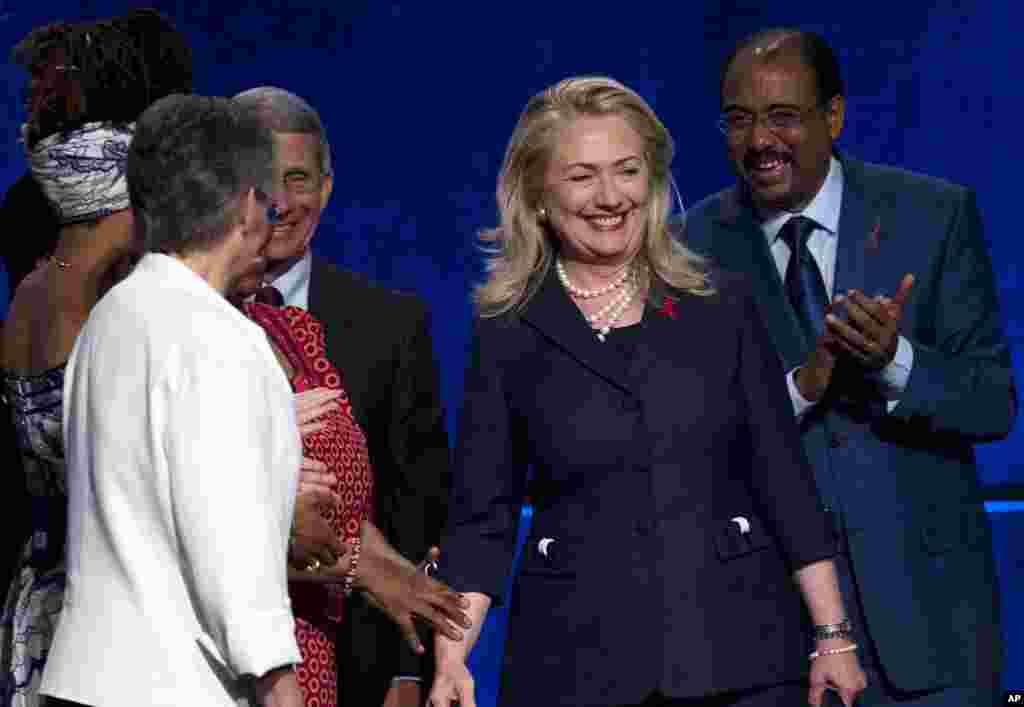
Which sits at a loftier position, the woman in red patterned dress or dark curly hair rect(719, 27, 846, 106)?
dark curly hair rect(719, 27, 846, 106)

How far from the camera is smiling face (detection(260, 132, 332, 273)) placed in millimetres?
3631

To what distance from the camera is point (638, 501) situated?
3299 mm

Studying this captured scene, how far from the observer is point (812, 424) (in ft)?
12.8

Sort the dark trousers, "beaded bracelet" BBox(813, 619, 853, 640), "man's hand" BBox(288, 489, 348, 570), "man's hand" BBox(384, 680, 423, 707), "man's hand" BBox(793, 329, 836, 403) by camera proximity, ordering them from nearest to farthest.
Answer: "man's hand" BBox(288, 489, 348, 570), the dark trousers, "beaded bracelet" BBox(813, 619, 853, 640), "man's hand" BBox(384, 680, 423, 707), "man's hand" BBox(793, 329, 836, 403)

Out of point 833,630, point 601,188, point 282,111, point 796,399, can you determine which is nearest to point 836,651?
point 833,630

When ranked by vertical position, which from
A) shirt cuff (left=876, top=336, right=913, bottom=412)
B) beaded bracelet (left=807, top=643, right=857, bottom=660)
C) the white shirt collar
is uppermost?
the white shirt collar

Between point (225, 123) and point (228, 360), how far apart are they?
34 centimetres

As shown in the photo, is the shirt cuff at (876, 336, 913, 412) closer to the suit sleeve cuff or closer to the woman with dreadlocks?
the woman with dreadlocks

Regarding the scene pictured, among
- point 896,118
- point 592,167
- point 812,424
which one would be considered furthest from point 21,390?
point 896,118

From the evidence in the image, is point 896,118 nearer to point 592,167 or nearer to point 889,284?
point 889,284

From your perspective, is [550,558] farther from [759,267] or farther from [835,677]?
[759,267]

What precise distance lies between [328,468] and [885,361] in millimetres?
1171

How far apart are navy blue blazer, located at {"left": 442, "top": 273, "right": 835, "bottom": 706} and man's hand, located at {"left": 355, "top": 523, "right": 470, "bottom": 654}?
12 cm

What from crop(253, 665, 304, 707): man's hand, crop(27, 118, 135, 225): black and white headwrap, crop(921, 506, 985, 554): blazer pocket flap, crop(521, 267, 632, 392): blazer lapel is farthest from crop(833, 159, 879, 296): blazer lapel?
crop(253, 665, 304, 707): man's hand
